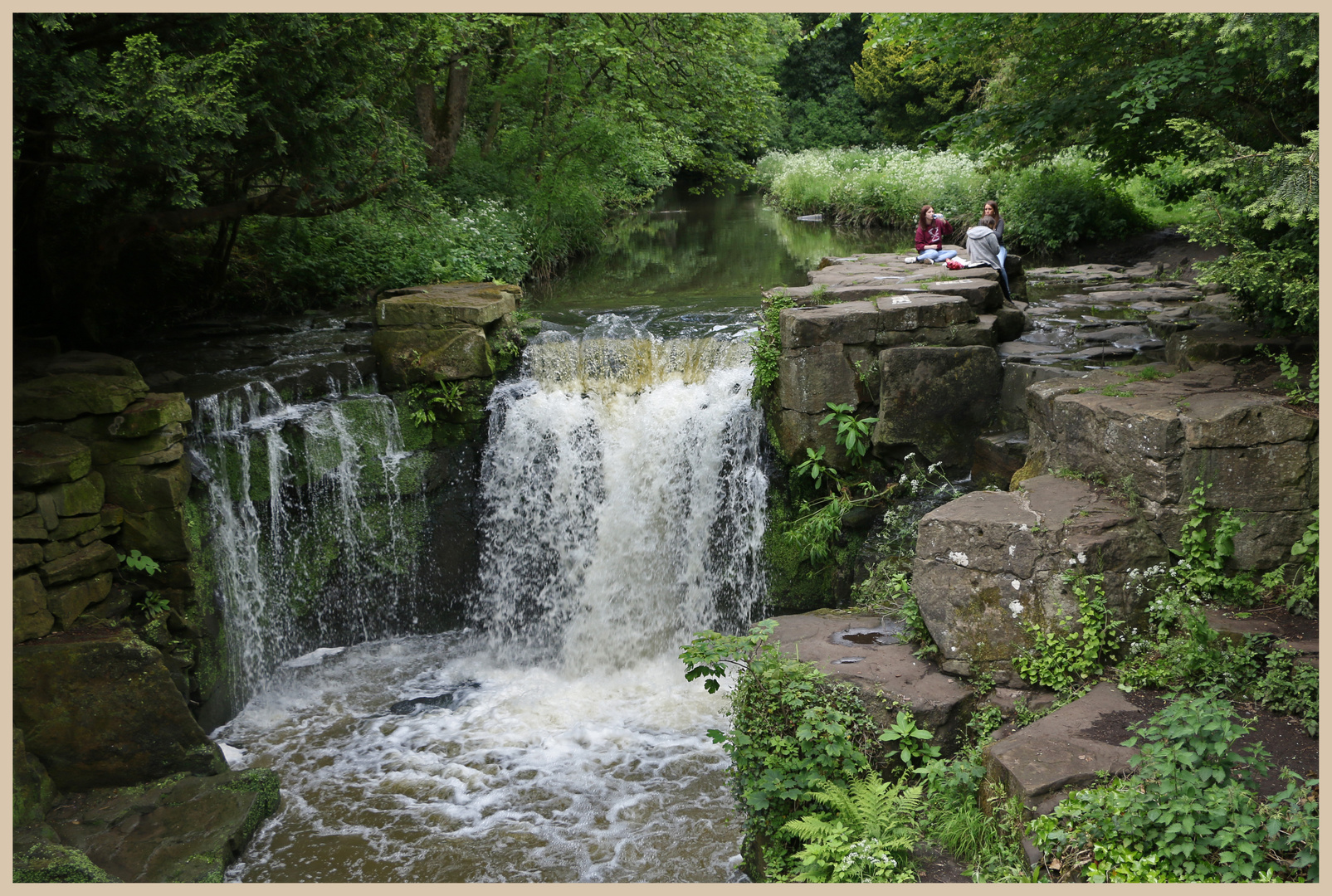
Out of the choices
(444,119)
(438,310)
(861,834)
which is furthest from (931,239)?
(861,834)

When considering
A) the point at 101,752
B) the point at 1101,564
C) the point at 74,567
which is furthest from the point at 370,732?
the point at 1101,564

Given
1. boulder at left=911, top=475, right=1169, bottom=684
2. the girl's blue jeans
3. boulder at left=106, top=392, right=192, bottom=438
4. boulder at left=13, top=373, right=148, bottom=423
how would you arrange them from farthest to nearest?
1. the girl's blue jeans
2. boulder at left=106, top=392, right=192, bottom=438
3. boulder at left=13, top=373, right=148, bottom=423
4. boulder at left=911, top=475, right=1169, bottom=684

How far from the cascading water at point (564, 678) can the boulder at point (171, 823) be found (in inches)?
7.6

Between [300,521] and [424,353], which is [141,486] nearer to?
[300,521]

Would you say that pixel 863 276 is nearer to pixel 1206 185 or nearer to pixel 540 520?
pixel 1206 185

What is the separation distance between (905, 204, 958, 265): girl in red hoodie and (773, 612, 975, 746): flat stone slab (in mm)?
5792

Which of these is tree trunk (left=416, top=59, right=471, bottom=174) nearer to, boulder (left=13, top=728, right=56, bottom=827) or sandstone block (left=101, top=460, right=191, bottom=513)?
sandstone block (left=101, top=460, right=191, bottom=513)

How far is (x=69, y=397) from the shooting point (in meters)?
6.75

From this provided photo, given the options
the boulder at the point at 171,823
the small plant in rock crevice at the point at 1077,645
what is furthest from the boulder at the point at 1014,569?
the boulder at the point at 171,823

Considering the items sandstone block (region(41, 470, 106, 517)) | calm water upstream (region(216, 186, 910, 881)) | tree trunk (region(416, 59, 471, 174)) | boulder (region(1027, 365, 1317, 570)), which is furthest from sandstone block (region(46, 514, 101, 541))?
tree trunk (region(416, 59, 471, 174))

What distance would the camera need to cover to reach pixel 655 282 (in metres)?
15.5

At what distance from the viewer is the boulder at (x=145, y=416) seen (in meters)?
6.83

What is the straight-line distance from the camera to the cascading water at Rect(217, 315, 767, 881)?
604 cm

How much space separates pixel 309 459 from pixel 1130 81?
7.14 metres
